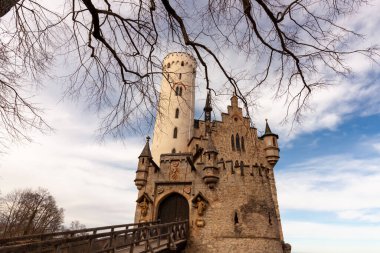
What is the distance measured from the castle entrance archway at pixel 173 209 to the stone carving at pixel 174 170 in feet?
3.61

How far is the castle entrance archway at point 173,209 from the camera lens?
50.8ft

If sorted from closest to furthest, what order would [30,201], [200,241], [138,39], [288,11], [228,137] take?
Answer: [288,11]
[138,39]
[200,241]
[228,137]
[30,201]

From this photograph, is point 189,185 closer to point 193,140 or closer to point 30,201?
point 193,140

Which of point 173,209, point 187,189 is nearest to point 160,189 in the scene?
point 173,209

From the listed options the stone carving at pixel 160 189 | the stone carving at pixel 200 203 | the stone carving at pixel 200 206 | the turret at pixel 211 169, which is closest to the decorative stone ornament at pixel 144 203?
the stone carving at pixel 160 189

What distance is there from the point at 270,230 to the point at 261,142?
31.3 ft

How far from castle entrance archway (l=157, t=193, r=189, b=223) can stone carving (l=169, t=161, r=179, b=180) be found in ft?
3.61

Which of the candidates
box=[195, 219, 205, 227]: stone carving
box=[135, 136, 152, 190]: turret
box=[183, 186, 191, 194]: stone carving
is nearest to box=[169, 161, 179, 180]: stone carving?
box=[183, 186, 191, 194]: stone carving

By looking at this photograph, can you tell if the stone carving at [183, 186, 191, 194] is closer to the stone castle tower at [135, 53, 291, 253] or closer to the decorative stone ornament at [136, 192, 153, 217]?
the stone castle tower at [135, 53, 291, 253]

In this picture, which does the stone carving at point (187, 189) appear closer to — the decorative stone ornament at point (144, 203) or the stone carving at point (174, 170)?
the stone carving at point (174, 170)

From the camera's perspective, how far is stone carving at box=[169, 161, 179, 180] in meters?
16.3

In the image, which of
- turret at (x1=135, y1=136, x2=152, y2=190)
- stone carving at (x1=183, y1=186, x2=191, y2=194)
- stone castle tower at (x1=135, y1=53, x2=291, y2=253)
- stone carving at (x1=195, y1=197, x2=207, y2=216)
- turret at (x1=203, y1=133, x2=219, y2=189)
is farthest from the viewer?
turret at (x1=135, y1=136, x2=152, y2=190)

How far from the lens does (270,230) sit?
48.2 ft

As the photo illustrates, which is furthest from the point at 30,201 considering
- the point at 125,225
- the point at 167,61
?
the point at 125,225
